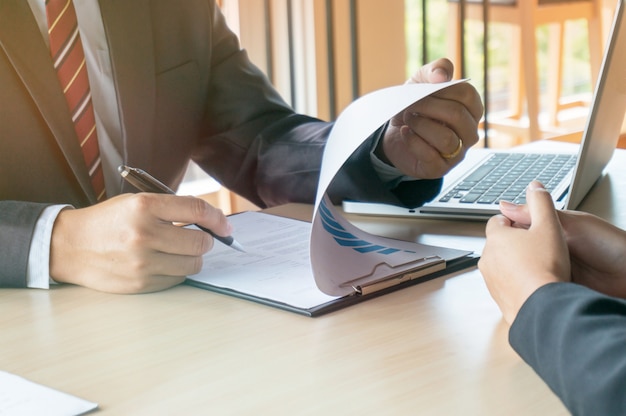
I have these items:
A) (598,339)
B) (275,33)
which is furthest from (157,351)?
(275,33)

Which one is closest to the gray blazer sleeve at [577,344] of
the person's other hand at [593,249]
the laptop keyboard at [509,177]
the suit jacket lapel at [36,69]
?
the person's other hand at [593,249]

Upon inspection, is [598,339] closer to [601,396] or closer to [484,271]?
[601,396]

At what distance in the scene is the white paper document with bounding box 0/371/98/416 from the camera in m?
0.64

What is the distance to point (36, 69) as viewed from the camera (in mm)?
1278

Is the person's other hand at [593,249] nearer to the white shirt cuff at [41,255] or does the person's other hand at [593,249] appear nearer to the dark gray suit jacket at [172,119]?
the dark gray suit jacket at [172,119]

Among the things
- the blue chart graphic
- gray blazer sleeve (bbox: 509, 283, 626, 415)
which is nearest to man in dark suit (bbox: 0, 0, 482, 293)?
the blue chart graphic

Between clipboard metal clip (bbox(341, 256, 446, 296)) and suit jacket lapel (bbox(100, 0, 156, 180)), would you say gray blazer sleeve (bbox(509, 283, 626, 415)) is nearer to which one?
clipboard metal clip (bbox(341, 256, 446, 296))

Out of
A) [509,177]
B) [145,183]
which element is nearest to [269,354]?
[145,183]

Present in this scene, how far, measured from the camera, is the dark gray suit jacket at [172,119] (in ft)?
4.17

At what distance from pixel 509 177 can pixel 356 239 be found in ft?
1.38

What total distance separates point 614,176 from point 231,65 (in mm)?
669

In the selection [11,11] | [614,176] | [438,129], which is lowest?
[614,176]

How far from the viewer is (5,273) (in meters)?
0.95

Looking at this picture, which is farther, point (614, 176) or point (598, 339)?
point (614, 176)
